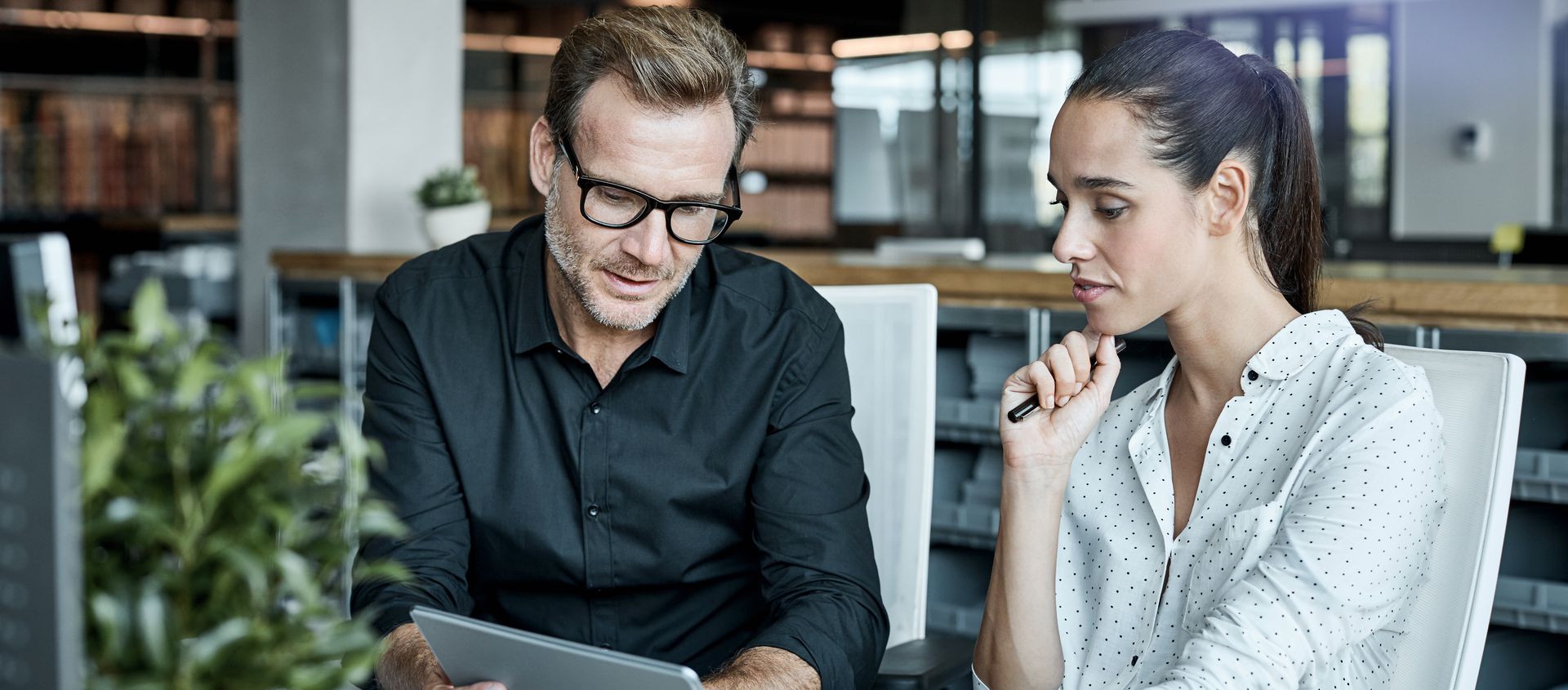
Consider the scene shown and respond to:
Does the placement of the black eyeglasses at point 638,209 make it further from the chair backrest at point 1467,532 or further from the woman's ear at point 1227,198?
the chair backrest at point 1467,532

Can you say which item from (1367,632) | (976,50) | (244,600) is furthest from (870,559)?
(976,50)

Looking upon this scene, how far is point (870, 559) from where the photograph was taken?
1.50 metres

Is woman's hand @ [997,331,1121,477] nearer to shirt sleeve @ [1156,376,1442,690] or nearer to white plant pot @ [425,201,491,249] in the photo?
shirt sleeve @ [1156,376,1442,690]

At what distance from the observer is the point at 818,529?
1459 mm

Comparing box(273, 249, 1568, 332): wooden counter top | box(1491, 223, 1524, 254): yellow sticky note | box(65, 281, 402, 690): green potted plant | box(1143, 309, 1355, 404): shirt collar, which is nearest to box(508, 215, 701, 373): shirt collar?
box(1143, 309, 1355, 404): shirt collar

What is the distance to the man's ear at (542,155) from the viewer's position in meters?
1.59

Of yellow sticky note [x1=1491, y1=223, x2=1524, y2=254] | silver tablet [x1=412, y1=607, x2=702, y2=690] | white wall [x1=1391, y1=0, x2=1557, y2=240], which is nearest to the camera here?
silver tablet [x1=412, y1=607, x2=702, y2=690]

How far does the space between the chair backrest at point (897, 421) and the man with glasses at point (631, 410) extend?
15cm

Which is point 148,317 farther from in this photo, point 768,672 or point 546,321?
point 546,321

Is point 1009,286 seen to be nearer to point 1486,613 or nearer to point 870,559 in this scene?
point 870,559

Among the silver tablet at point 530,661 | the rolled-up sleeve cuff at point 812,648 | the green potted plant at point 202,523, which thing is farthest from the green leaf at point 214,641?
the rolled-up sleeve cuff at point 812,648

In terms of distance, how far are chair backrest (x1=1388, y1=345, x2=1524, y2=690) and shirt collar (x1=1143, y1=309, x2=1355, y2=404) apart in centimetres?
12

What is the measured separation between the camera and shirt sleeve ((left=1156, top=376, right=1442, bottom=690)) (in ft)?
3.82

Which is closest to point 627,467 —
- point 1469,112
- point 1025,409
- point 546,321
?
point 546,321
